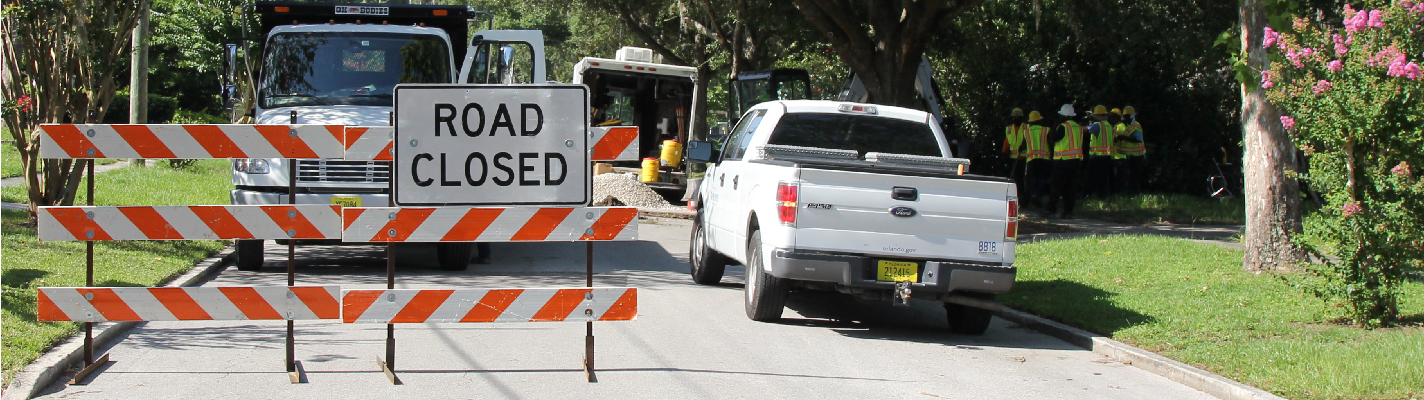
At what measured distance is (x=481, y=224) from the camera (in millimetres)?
6293

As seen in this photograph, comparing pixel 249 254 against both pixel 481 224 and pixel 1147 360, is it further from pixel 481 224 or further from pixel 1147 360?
pixel 1147 360

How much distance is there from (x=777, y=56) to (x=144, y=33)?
1823 cm

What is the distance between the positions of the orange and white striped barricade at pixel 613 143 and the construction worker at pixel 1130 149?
15454 mm

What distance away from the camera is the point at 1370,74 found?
25.6 feet

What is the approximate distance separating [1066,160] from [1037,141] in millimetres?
1200

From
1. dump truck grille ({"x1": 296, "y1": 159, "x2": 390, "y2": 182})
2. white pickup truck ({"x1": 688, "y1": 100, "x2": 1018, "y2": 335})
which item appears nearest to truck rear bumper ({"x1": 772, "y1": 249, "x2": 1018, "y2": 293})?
white pickup truck ({"x1": 688, "y1": 100, "x2": 1018, "y2": 335})

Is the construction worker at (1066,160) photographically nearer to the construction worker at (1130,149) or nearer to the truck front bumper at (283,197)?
the construction worker at (1130,149)

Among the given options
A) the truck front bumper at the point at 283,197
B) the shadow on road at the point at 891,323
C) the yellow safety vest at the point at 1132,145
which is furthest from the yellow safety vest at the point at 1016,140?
the truck front bumper at the point at 283,197

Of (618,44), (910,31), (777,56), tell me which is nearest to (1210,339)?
(910,31)

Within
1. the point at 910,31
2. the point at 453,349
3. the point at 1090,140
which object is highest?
the point at 910,31

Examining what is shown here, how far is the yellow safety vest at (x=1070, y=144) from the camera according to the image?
711 inches

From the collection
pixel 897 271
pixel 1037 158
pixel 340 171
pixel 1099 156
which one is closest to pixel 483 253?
pixel 340 171

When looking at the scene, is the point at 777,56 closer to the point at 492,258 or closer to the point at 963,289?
the point at 492,258

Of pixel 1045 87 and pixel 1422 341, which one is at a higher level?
pixel 1045 87
